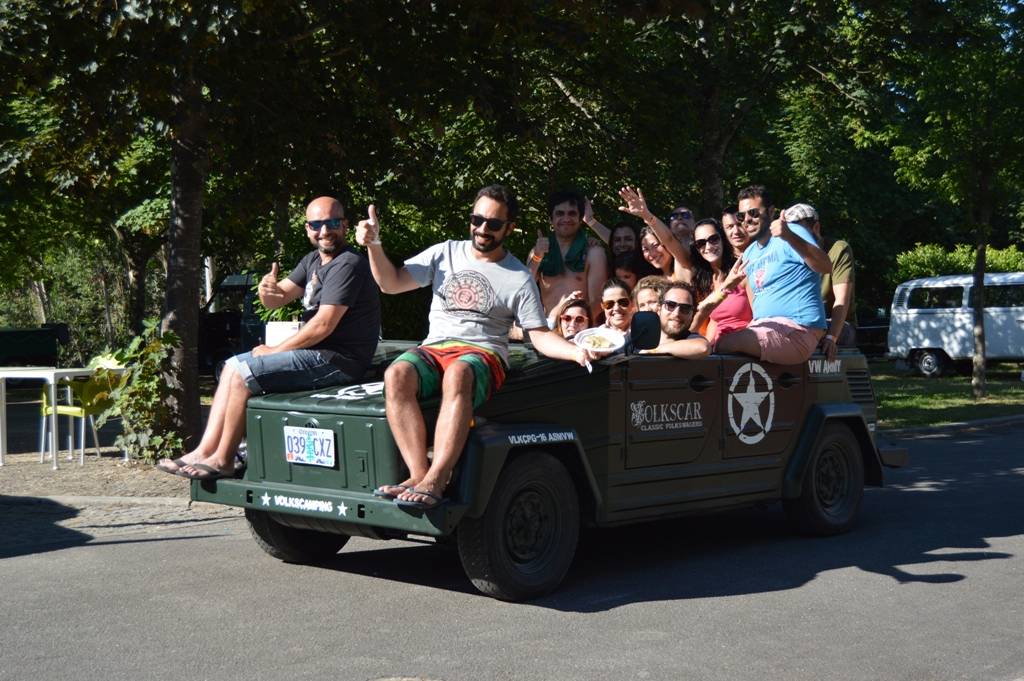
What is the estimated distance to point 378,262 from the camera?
6.61 m

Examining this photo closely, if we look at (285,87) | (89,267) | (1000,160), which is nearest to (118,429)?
(285,87)

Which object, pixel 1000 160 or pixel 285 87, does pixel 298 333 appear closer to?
pixel 285 87

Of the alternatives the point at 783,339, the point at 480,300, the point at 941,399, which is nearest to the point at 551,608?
the point at 480,300

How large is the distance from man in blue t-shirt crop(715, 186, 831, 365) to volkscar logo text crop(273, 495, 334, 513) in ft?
8.61

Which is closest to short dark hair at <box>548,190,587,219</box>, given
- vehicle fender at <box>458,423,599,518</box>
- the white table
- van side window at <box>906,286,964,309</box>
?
vehicle fender at <box>458,423,599,518</box>

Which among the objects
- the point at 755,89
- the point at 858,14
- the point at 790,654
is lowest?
the point at 790,654

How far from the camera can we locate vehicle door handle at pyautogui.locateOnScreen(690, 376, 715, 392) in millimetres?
7285

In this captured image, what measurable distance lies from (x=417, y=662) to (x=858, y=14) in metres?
14.3

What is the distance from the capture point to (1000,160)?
2173cm

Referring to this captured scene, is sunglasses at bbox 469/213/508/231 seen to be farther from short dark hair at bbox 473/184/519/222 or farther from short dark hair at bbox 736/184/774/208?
short dark hair at bbox 736/184/774/208

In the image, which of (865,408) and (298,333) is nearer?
(298,333)

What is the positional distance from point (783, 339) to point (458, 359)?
2459 mm

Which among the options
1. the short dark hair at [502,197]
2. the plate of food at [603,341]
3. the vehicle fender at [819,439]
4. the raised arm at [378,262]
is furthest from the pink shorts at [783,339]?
the raised arm at [378,262]

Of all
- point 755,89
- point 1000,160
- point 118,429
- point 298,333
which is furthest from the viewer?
point 1000,160
